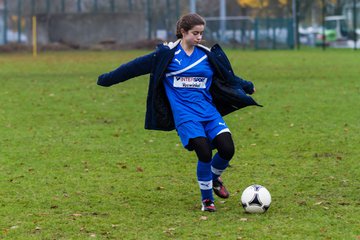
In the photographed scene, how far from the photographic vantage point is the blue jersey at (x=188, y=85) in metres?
8.26

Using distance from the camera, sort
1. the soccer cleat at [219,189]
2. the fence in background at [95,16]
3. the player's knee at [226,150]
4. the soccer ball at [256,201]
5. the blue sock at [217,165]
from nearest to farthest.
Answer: the soccer ball at [256,201], the player's knee at [226,150], the blue sock at [217,165], the soccer cleat at [219,189], the fence in background at [95,16]

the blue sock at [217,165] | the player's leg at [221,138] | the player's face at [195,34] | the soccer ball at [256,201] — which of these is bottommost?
the soccer ball at [256,201]

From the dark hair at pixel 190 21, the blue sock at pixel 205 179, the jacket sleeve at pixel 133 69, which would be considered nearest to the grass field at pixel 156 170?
the blue sock at pixel 205 179

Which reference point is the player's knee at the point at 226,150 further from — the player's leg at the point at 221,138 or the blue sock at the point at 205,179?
the blue sock at the point at 205,179

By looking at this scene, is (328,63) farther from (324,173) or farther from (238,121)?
(324,173)

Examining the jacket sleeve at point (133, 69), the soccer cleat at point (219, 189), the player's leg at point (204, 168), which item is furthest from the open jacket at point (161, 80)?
the soccer cleat at point (219, 189)

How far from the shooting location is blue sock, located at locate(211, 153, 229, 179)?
28.0 ft

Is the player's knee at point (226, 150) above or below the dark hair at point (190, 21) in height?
below

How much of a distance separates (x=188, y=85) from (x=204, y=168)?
2.64ft

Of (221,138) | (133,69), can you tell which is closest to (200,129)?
(221,138)

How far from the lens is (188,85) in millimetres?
8289

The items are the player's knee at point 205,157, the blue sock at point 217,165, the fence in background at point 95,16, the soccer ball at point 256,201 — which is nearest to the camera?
the soccer ball at point 256,201

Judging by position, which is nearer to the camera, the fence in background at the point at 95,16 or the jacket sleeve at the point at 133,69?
the jacket sleeve at the point at 133,69

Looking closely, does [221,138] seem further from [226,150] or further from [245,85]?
[245,85]
